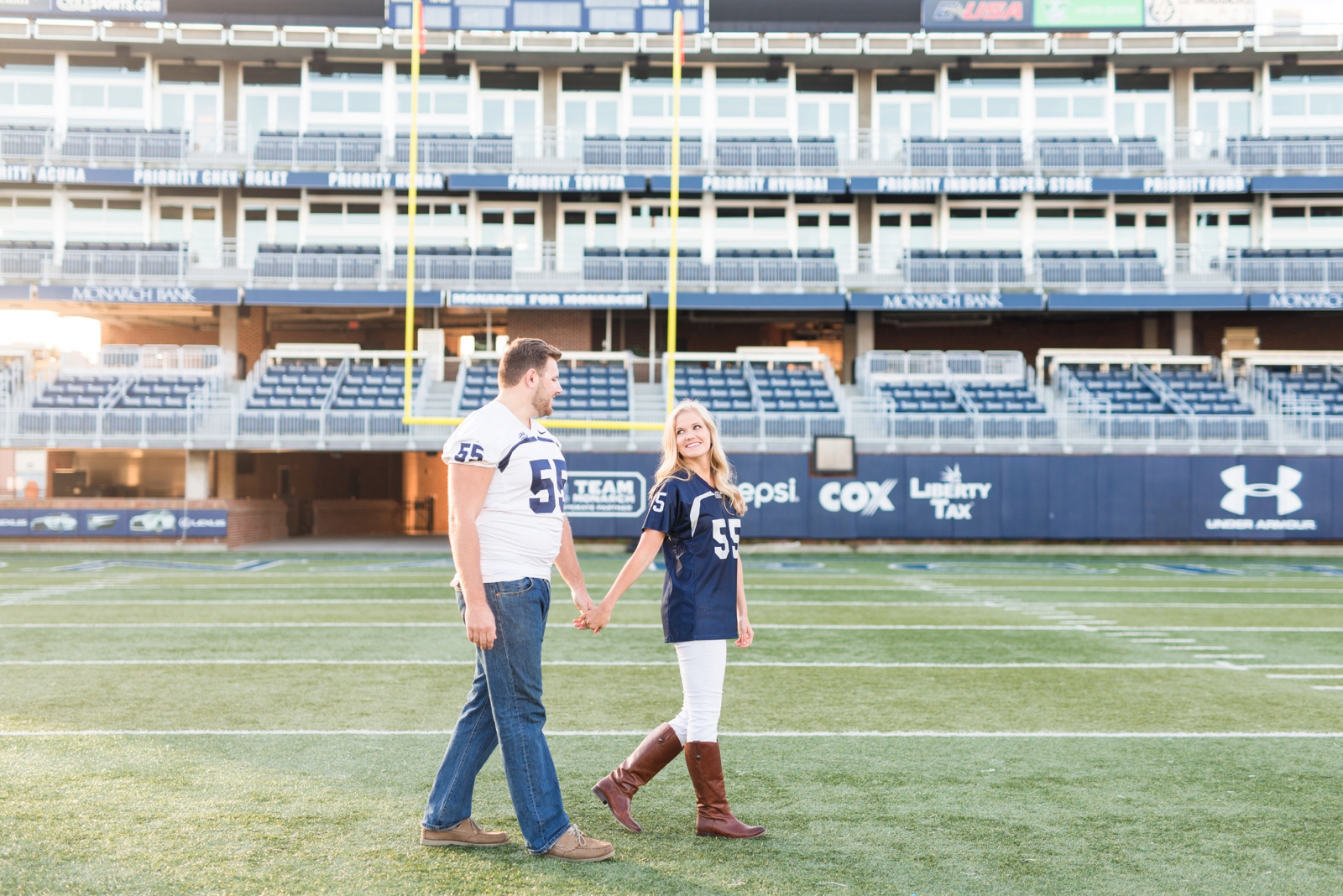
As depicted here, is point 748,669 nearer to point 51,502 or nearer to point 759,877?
point 759,877

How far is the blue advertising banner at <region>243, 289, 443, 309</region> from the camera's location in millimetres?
27031

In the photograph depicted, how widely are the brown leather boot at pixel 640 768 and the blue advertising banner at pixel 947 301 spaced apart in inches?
936

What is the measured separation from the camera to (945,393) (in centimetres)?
2567

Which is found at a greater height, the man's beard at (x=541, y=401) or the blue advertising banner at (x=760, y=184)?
the blue advertising banner at (x=760, y=184)

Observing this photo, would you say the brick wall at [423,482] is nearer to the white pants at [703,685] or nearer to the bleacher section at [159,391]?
the bleacher section at [159,391]

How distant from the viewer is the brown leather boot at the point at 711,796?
177 inches

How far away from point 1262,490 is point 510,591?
75.9 feet

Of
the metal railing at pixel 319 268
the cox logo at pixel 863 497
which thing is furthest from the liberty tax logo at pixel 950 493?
the metal railing at pixel 319 268

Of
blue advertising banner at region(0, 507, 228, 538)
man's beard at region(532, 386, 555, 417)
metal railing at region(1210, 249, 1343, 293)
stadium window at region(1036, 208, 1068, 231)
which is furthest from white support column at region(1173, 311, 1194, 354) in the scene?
man's beard at region(532, 386, 555, 417)

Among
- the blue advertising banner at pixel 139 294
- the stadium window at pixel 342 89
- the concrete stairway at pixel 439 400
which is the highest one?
the stadium window at pixel 342 89

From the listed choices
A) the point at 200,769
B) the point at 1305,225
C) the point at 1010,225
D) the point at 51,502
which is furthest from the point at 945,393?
the point at 200,769

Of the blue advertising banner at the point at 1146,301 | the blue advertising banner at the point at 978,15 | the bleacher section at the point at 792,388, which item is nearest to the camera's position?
the bleacher section at the point at 792,388

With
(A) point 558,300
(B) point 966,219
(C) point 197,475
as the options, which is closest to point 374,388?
(C) point 197,475

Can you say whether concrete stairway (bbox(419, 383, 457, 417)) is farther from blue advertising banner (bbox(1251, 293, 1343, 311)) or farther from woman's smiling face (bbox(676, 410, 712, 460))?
woman's smiling face (bbox(676, 410, 712, 460))
